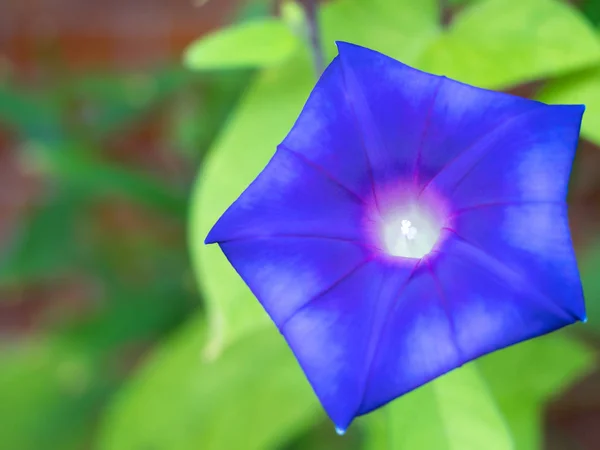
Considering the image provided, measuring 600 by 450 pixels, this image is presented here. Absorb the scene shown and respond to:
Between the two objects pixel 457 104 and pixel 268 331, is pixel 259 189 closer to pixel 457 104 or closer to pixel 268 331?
pixel 457 104

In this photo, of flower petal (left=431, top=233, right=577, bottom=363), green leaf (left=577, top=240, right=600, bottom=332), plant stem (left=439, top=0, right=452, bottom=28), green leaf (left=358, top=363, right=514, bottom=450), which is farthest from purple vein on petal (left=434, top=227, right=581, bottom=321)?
green leaf (left=577, top=240, right=600, bottom=332)

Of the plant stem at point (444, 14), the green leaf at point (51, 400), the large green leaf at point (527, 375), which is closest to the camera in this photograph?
the plant stem at point (444, 14)

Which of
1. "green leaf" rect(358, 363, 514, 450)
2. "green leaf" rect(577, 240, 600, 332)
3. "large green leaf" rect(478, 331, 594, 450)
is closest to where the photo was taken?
"green leaf" rect(358, 363, 514, 450)

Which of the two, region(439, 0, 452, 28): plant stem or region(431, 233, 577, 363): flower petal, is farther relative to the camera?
region(439, 0, 452, 28): plant stem

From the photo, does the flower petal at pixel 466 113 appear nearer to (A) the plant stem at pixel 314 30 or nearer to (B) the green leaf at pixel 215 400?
(A) the plant stem at pixel 314 30

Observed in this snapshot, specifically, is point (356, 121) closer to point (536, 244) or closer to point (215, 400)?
point (536, 244)

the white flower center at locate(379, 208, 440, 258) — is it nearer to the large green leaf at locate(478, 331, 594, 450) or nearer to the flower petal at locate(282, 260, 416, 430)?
the flower petal at locate(282, 260, 416, 430)

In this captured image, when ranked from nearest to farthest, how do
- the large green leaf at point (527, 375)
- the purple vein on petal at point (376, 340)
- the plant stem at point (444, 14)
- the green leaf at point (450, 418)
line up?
the purple vein on petal at point (376, 340)
the green leaf at point (450, 418)
the plant stem at point (444, 14)
the large green leaf at point (527, 375)

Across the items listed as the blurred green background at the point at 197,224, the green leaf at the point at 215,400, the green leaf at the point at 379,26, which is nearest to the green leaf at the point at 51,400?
the blurred green background at the point at 197,224

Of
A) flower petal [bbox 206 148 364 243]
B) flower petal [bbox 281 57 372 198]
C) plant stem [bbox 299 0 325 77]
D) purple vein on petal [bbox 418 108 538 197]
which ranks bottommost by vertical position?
purple vein on petal [bbox 418 108 538 197]
